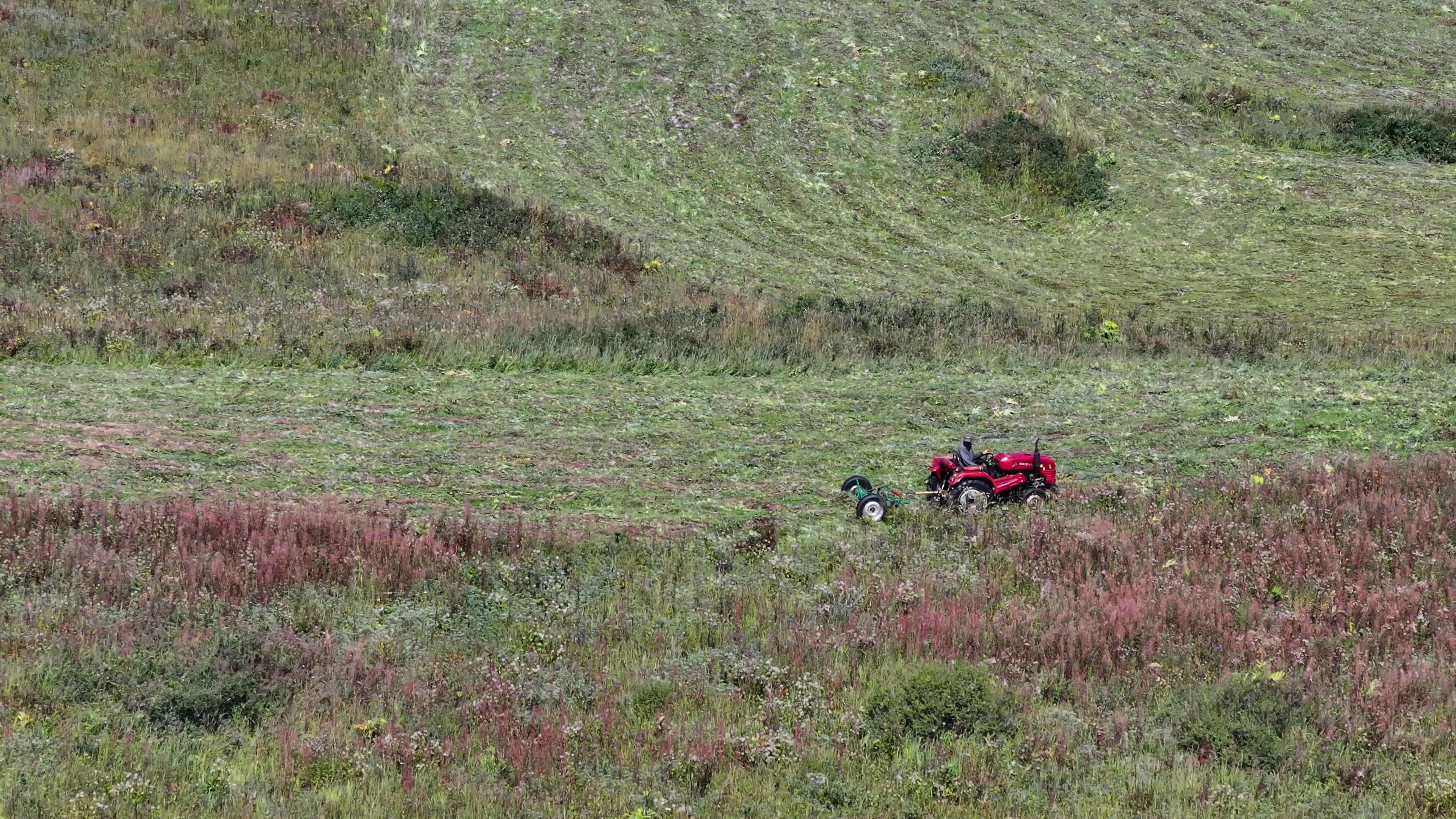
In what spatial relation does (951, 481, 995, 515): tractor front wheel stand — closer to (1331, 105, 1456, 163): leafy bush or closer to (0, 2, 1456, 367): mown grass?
(0, 2, 1456, 367): mown grass

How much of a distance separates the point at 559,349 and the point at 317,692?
15.0 meters

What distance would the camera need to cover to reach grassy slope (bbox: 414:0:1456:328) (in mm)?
35781

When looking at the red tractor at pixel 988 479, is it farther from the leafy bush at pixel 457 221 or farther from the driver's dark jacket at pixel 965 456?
the leafy bush at pixel 457 221

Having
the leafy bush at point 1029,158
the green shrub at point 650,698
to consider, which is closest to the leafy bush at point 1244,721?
the green shrub at point 650,698

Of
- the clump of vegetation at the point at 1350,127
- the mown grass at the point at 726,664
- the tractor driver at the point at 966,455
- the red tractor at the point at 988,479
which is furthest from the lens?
the clump of vegetation at the point at 1350,127

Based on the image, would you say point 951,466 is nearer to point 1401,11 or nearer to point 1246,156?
point 1246,156

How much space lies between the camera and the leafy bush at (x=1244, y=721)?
34.7 ft

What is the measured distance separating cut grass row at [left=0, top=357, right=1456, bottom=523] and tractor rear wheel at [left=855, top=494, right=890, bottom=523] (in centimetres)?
83

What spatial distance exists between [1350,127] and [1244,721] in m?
41.5

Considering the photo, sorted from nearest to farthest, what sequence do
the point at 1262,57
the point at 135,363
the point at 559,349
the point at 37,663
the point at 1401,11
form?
the point at 37,663 < the point at 135,363 < the point at 559,349 < the point at 1262,57 < the point at 1401,11

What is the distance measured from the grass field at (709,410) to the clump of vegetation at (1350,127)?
20 cm

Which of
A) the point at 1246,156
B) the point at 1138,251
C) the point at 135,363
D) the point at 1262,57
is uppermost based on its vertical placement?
the point at 1262,57

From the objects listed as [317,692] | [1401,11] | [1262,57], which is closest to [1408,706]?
[317,692]

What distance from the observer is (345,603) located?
13430 millimetres
